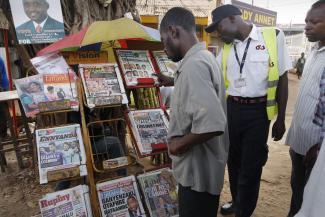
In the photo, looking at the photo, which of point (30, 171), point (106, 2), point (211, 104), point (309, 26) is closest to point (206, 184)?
point (211, 104)

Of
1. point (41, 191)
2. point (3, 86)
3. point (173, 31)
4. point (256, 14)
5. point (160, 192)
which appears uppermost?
point (256, 14)

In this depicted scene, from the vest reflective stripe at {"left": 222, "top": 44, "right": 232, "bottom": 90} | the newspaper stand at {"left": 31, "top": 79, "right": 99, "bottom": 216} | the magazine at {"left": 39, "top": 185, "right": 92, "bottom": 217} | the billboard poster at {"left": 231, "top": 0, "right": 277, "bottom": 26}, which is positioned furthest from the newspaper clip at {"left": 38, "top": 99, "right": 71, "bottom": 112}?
the billboard poster at {"left": 231, "top": 0, "right": 277, "bottom": 26}

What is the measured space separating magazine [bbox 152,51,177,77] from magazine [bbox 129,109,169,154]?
41 centimetres

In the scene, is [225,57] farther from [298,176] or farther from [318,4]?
[298,176]

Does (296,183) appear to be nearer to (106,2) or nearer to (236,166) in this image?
(236,166)

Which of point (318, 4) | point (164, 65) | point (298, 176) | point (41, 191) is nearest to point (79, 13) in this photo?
point (164, 65)

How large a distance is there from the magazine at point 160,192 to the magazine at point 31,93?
3.64 feet

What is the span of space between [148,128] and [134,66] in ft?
2.08

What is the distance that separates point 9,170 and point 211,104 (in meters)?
4.27

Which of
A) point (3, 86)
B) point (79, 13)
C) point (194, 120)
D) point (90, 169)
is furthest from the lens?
point (3, 86)

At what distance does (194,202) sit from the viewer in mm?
1940

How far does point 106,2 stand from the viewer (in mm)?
3732

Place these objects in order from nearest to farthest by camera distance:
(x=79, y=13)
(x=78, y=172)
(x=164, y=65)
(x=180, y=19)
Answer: (x=180, y=19) < (x=78, y=172) < (x=164, y=65) < (x=79, y=13)

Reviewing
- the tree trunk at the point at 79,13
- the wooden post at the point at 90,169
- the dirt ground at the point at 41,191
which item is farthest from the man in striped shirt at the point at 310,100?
the tree trunk at the point at 79,13
